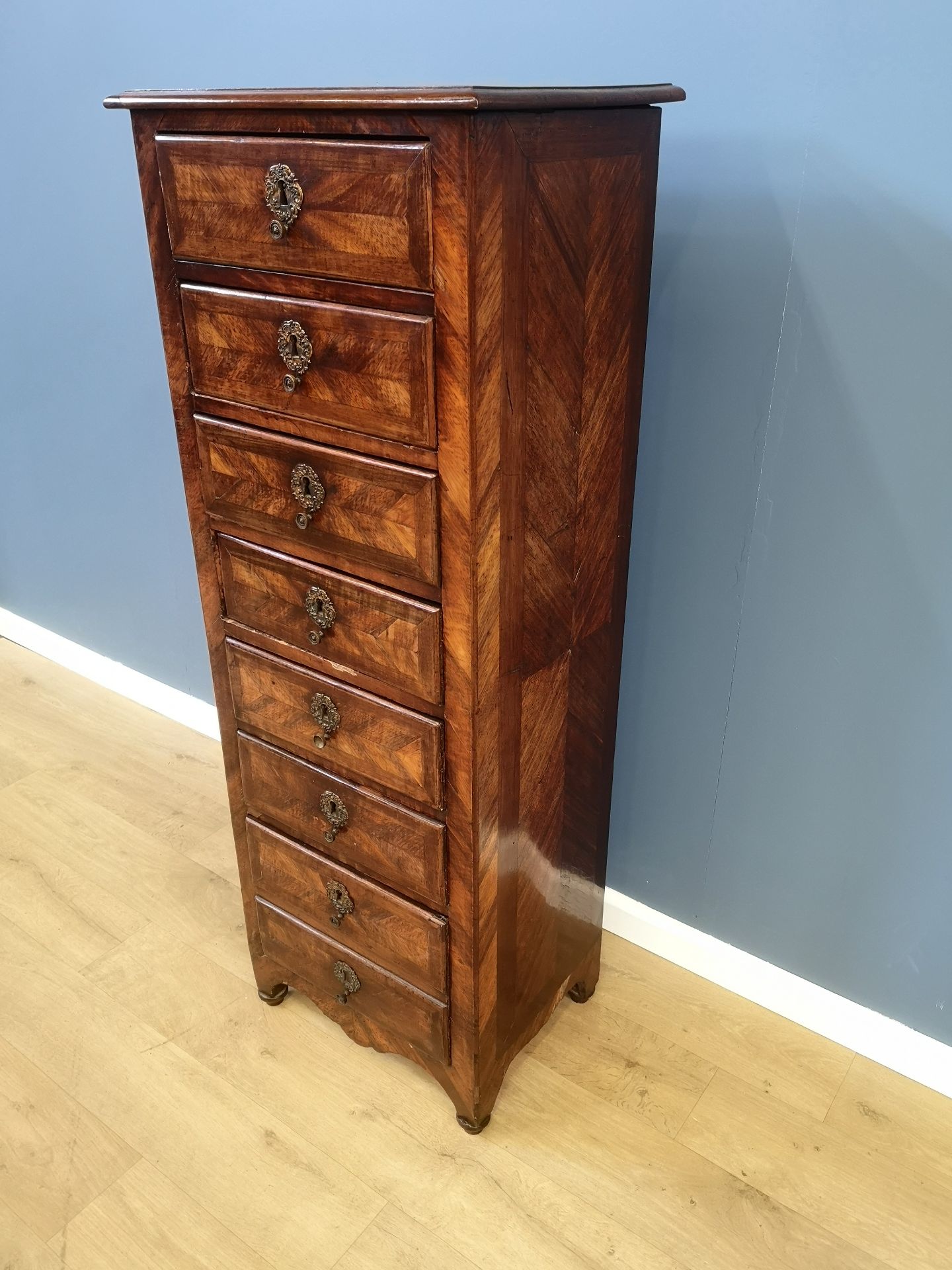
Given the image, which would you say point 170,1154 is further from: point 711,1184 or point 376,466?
point 376,466

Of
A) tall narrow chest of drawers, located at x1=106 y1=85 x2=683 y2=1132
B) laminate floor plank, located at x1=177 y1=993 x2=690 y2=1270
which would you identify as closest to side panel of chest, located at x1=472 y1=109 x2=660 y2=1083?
tall narrow chest of drawers, located at x1=106 y1=85 x2=683 y2=1132

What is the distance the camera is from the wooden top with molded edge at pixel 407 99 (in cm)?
81

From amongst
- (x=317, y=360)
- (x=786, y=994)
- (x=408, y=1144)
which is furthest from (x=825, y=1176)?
(x=317, y=360)

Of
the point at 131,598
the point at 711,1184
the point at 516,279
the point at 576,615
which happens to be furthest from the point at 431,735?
the point at 131,598

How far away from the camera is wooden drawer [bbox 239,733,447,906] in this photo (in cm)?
119

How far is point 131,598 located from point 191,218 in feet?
4.27

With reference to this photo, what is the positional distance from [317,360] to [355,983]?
Result: 81 centimetres

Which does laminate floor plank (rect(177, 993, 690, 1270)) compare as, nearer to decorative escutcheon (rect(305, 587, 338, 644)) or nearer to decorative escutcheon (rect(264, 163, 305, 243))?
decorative escutcheon (rect(305, 587, 338, 644))

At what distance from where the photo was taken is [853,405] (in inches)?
46.2

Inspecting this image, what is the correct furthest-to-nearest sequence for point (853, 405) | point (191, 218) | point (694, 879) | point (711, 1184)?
point (694, 879) → point (711, 1184) → point (853, 405) → point (191, 218)

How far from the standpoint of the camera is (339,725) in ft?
3.95

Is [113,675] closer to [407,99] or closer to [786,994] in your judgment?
[786,994]

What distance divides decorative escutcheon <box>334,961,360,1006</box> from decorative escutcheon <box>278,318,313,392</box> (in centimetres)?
76

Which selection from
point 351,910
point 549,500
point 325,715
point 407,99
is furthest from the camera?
point 351,910
